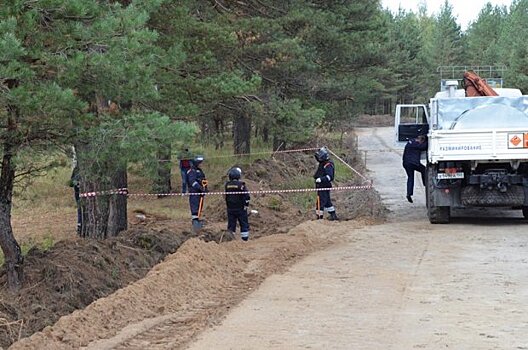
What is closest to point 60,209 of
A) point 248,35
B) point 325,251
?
point 248,35

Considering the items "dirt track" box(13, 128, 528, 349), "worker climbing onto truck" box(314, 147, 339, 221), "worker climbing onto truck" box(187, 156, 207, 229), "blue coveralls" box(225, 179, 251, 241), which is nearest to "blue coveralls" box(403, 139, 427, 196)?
"worker climbing onto truck" box(314, 147, 339, 221)

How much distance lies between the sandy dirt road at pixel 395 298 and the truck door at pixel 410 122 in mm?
3638

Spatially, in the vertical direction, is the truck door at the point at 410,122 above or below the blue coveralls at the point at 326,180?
above

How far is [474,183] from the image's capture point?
15023 millimetres

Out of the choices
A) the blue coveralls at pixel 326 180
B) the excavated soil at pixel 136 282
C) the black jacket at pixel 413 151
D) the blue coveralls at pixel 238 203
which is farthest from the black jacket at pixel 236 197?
the black jacket at pixel 413 151

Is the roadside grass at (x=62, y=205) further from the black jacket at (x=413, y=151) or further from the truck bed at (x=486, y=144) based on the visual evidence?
the truck bed at (x=486, y=144)

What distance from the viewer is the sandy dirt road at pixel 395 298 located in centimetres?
726

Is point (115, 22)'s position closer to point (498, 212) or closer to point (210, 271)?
point (210, 271)

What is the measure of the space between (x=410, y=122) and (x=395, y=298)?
963 centimetres

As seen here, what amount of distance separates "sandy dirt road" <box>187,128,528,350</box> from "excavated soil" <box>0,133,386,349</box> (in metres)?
0.45

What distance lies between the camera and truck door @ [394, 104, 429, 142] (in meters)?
17.7

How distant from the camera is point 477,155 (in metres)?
14.7

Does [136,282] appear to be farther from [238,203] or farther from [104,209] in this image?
[104,209]

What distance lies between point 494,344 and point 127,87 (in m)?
5.53
